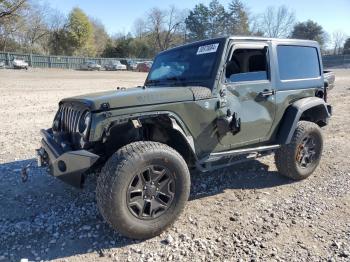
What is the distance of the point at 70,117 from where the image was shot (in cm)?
385

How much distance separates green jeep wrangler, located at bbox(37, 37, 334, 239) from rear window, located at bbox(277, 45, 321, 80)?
0.02 metres

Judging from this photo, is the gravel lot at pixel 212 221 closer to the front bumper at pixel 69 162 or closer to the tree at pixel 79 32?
the front bumper at pixel 69 162

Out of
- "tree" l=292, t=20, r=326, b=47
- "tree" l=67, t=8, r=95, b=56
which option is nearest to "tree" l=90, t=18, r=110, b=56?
"tree" l=67, t=8, r=95, b=56

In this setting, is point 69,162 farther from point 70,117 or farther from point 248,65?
point 248,65

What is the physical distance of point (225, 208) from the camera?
13.7 ft

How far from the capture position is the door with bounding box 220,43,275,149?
4.19 meters

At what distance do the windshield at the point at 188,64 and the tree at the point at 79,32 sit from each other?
58190 millimetres

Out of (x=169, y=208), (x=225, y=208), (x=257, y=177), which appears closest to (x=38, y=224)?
(x=169, y=208)

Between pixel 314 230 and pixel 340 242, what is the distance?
296mm

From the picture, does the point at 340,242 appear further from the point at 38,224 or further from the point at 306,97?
the point at 38,224

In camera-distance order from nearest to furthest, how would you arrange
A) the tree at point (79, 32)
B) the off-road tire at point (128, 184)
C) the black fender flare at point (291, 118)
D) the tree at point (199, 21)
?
Result: the off-road tire at point (128, 184) → the black fender flare at point (291, 118) → the tree at point (79, 32) → the tree at point (199, 21)

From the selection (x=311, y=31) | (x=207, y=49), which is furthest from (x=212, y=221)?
(x=311, y=31)

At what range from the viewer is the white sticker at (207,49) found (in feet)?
13.8

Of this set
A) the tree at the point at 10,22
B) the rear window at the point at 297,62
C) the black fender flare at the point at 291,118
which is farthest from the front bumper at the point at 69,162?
the tree at the point at 10,22
